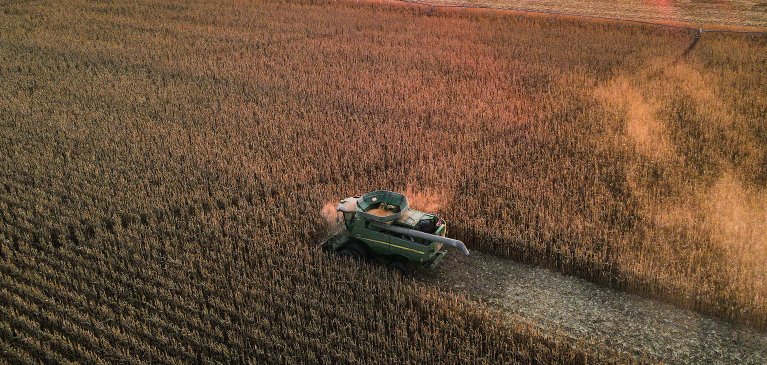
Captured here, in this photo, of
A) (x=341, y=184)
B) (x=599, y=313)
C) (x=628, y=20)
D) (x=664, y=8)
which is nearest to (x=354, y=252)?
(x=341, y=184)

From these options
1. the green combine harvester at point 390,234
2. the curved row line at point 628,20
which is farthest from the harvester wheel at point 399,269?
the curved row line at point 628,20

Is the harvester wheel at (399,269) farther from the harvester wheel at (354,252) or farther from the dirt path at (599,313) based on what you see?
the harvester wheel at (354,252)

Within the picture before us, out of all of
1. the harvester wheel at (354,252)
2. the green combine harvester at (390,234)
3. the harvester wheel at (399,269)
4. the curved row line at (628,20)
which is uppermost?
the curved row line at (628,20)

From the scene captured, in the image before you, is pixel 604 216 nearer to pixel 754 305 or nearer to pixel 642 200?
pixel 642 200

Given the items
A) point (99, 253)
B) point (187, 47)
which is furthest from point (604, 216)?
point (187, 47)

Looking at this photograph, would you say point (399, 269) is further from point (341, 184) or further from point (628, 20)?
point (628, 20)

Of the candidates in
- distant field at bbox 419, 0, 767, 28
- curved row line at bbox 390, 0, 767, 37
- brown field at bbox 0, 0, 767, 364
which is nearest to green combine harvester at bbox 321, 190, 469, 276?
brown field at bbox 0, 0, 767, 364

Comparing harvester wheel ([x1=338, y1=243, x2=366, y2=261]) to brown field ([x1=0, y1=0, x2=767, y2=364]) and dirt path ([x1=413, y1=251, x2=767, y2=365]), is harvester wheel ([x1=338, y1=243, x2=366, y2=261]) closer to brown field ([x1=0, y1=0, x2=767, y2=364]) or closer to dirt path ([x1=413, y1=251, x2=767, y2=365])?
brown field ([x1=0, y1=0, x2=767, y2=364])
